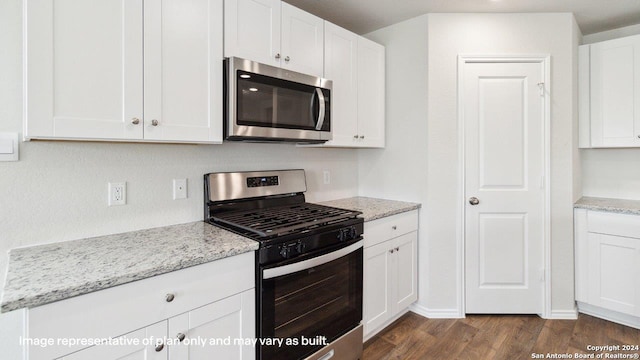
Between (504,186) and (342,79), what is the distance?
153 centimetres

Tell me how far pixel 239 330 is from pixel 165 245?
0.51 meters

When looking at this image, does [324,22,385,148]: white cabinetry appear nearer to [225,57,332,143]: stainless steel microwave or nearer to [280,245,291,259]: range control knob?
[225,57,332,143]: stainless steel microwave

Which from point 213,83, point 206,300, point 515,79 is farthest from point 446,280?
point 213,83

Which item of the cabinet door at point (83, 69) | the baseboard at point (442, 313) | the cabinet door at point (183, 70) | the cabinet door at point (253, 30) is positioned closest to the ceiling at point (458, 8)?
the cabinet door at point (253, 30)

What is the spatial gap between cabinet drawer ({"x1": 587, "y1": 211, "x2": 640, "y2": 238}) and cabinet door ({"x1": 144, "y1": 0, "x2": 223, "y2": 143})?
2.84 m

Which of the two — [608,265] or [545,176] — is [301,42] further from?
[608,265]

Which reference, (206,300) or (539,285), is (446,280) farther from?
(206,300)

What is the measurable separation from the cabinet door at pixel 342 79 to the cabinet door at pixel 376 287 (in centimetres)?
83

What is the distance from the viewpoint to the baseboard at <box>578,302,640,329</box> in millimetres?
2447

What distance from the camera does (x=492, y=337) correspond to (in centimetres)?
232

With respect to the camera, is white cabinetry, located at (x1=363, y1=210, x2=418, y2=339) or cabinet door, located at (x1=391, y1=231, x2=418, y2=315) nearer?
white cabinetry, located at (x1=363, y1=210, x2=418, y2=339)

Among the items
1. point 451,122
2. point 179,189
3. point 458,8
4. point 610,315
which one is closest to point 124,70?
point 179,189

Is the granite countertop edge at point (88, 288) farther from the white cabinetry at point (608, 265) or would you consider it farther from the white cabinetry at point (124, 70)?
the white cabinetry at point (608, 265)

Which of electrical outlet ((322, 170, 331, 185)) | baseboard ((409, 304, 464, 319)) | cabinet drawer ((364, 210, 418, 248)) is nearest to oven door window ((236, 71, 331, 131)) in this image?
electrical outlet ((322, 170, 331, 185))
